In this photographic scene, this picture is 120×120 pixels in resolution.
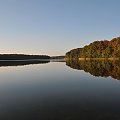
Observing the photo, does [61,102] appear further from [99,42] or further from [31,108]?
[99,42]

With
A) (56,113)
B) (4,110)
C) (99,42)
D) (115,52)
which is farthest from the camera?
(99,42)

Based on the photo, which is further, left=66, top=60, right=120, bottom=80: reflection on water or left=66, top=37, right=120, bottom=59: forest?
left=66, top=37, right=120, bottom=59: forest

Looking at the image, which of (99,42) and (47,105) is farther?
(99,42)

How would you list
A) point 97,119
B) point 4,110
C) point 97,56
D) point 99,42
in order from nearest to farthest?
point 97,119 < point 4,110 < point 97,56 < point 99,42

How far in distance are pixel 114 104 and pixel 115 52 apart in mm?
120556

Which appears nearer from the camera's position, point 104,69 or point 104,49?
point 104,69

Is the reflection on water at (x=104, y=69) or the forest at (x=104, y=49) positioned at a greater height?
the forest at (x=104, y=49)

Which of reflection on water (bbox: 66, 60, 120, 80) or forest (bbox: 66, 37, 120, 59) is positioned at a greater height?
forest (bbox: 66, 37, 120, 59)

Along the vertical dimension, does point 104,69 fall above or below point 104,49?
below

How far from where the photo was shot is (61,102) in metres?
20.9

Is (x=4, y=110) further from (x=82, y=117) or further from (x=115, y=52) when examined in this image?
(x=115, y=52)

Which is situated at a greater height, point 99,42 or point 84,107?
point 99,42

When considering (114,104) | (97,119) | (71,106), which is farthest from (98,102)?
(97,119)

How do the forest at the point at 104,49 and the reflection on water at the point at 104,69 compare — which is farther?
the forest at the point at 104,49
